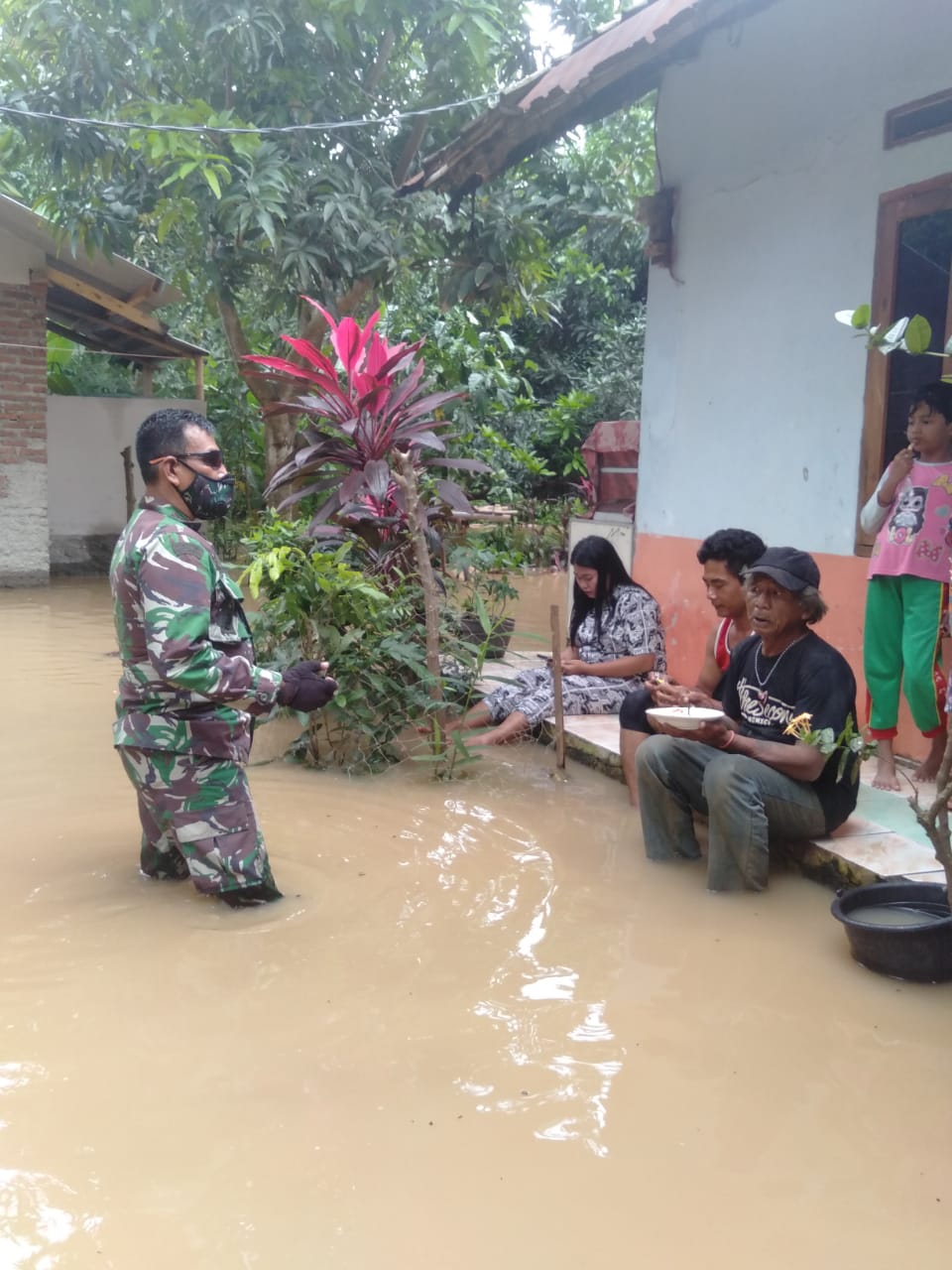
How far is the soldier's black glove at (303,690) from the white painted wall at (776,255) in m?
2.74

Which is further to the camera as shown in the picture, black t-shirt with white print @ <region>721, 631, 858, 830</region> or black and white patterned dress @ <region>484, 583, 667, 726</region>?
black and white patterned dress @ <region>484, 583, 667, 726</region>

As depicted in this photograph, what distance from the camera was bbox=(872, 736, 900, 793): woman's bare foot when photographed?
438 cm

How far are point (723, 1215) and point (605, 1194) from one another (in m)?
0.23

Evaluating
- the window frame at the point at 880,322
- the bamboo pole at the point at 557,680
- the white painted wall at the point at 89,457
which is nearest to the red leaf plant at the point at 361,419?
the bamboo pole at the point at 557,680

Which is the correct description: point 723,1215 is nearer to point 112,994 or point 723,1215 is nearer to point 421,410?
point 112,994

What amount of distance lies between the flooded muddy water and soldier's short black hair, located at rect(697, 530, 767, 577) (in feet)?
3.74

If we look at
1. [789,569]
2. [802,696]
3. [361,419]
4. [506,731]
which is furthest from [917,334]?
[506,731]

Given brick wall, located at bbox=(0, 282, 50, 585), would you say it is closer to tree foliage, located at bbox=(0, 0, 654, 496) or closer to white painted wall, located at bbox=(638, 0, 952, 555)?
tree foliage, located at bbox=(0, 0, 654, 496)

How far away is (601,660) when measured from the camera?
5398 mm

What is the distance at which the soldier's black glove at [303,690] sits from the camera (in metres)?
3.50

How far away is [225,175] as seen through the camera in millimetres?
7422

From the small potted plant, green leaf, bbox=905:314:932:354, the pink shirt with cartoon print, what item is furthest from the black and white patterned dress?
green leaf, bbox=905:314:932:354

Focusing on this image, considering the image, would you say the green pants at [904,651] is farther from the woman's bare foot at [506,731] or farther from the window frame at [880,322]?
the woman's bare foot at [506,731]

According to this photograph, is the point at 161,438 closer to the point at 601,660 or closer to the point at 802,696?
the point at 802,696
